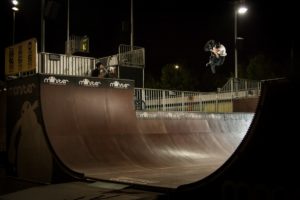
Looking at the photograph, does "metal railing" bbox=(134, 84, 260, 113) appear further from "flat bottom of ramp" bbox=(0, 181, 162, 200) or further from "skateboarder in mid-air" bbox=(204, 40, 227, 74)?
"flat bottom of ramp" bbox=(0, 181, 162, 200)

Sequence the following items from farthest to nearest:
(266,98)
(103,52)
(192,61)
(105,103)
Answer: (192,61)
(103,52)
(105,103)
(266,98)

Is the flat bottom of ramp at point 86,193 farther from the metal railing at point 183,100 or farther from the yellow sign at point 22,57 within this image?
the metal railing at point 183,100

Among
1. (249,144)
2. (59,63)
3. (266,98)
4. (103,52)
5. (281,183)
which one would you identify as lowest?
(281,183)

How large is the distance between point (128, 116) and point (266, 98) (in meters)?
7.24

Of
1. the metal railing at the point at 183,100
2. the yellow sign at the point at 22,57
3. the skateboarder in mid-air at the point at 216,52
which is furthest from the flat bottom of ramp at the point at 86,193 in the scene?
the skateboarder in mid-air at the point at 216,52

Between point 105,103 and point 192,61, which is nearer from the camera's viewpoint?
point 105,103

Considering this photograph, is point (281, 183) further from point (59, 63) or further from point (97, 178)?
point (59, 63)

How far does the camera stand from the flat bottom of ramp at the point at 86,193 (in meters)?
6.98

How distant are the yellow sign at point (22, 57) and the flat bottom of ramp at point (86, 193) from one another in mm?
5659

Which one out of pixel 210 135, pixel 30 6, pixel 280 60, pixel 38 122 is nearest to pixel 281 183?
pixel 38 122

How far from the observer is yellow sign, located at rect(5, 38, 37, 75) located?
12.8 meters

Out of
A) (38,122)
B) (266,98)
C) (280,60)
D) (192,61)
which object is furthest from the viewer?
(192,61)

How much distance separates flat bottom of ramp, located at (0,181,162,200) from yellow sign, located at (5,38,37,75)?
18.6 feet

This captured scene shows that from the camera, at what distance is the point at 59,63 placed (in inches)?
702
